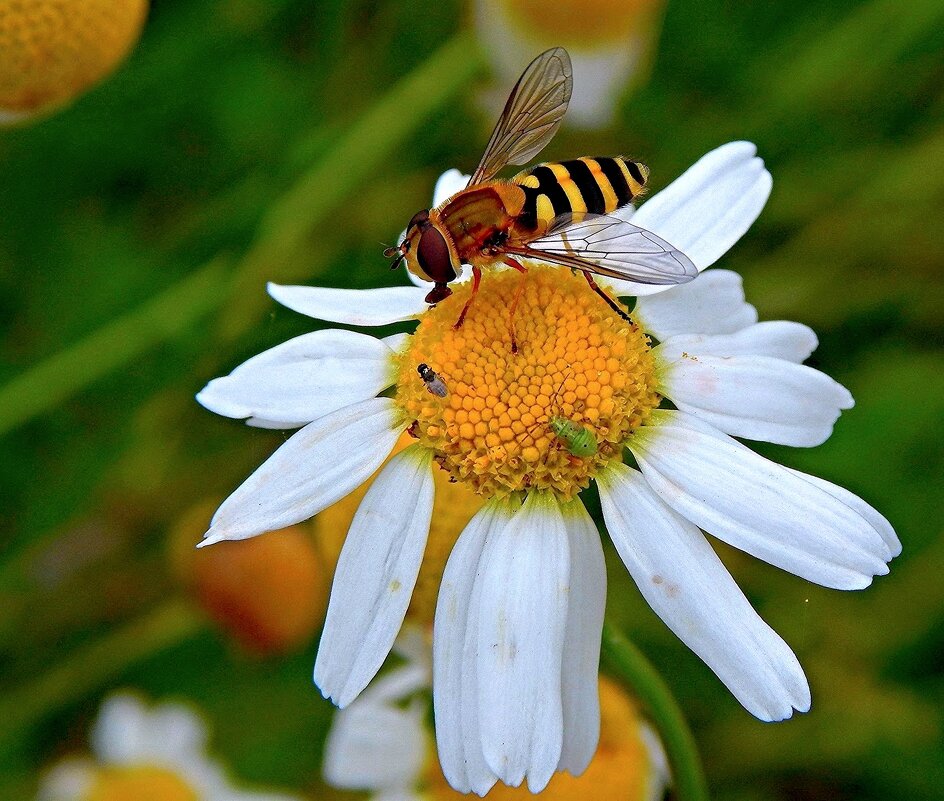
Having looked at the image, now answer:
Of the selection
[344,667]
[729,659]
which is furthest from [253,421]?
[729,659]

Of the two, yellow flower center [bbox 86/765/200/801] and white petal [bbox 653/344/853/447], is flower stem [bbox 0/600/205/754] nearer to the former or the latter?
yellow flower center [bbox 86/765/200/801]

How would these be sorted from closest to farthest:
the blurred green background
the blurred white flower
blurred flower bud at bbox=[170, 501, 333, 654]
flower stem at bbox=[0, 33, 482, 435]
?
the blurred white flower < blurred flower bud at bbox=[170, 501, 333, 654] < flower stem at bbox=[0, 33, 482, 435] < the blurred green background

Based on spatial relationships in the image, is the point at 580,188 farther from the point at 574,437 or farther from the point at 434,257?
the point at 574,437

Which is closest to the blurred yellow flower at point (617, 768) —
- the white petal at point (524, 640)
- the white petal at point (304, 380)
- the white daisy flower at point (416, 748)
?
the white daisy flower at point (416, 748)

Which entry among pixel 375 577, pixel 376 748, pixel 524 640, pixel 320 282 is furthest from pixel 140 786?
pixel 524 640

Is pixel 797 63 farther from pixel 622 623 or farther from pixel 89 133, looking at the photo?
pixel 89 133

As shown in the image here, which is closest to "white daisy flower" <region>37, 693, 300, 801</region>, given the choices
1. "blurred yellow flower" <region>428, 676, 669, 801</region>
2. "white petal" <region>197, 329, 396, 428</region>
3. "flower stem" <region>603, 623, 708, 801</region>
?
"blurred yellow flower" <region>428, 676, 669, 801</region>

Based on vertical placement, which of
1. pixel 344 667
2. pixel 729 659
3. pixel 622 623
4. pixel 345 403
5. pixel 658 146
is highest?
pixel 345 403

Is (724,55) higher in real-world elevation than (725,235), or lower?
lower
